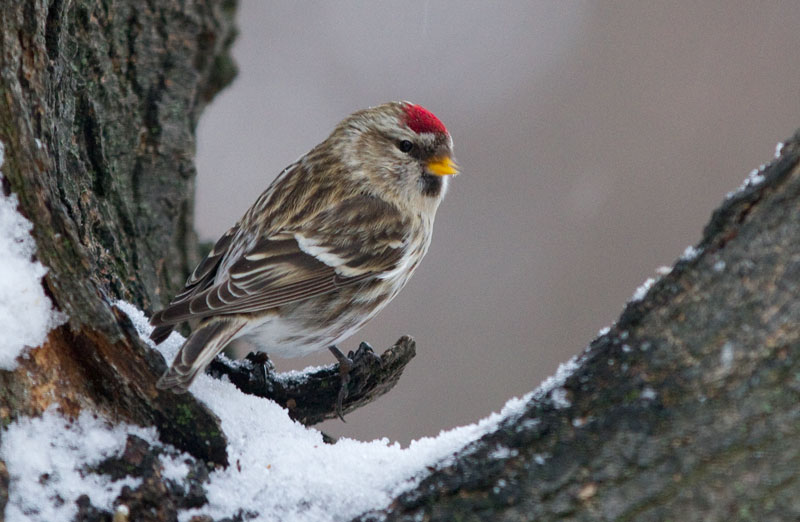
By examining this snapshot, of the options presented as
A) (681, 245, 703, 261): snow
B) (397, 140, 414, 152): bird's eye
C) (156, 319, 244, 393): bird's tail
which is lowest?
(681, 245, 703, 261): snow

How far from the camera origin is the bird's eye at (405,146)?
9.23 ft

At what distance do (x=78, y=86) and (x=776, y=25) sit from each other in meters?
4.16

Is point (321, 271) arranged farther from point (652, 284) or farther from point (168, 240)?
point (652, 284)

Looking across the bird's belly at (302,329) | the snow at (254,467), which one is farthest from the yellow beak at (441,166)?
the snow at (254,467)

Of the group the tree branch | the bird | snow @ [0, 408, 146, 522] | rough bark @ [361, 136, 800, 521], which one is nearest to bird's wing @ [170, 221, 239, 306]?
the bird

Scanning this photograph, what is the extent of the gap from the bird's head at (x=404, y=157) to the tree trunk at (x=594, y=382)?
3.44 ft

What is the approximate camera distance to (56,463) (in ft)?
4.58

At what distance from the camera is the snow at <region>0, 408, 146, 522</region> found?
4.42 feet

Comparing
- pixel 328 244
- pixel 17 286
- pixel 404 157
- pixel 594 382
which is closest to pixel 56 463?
pixel 17 286

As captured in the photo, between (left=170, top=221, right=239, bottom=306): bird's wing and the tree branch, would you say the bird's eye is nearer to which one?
(left=170, top=221, right=239, bottom=306): bird's wing

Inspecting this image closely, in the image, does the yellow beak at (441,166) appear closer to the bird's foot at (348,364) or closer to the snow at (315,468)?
the bird's foot at (348,364)

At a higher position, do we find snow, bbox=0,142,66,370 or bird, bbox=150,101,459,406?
bird, bbox=150,101,459,406

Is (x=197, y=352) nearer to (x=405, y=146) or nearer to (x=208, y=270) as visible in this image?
(x=208, y=270)

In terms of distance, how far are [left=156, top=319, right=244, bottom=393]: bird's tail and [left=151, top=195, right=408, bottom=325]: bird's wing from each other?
0.04 metres
